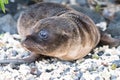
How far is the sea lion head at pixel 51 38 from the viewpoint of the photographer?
5047 mm

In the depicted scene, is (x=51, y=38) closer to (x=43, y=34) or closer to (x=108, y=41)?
(x=43, y=34)

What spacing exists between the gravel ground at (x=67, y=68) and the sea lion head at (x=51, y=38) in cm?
28

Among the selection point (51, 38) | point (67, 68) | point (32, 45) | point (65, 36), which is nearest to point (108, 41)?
point (67, 68)

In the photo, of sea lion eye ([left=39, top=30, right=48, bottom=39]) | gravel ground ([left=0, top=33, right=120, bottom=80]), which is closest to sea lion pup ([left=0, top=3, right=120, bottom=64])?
sea lion eye ([left=39, top=30, right=48, bottom=39])

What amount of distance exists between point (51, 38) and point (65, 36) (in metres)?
0.19

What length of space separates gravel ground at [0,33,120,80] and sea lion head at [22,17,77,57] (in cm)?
28

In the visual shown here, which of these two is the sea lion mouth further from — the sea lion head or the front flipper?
the front flipper

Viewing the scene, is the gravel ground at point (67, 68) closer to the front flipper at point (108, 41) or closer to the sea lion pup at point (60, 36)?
the sea lion pup at point (60, 36)

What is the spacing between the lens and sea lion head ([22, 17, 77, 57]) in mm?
5047

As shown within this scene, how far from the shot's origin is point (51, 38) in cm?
511

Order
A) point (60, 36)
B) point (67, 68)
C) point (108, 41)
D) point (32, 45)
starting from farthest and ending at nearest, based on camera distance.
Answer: point (108, 41) < point (67, 68) < point (60, 36) < point (32, 45)

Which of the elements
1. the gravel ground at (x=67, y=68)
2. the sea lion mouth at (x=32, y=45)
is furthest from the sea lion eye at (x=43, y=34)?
the gravel ground at (x=67, y=68)

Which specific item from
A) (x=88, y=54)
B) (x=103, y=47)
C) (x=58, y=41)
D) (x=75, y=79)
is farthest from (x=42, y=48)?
(x=103, y=47)

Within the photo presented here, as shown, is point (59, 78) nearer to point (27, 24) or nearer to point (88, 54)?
point (88, 54)
